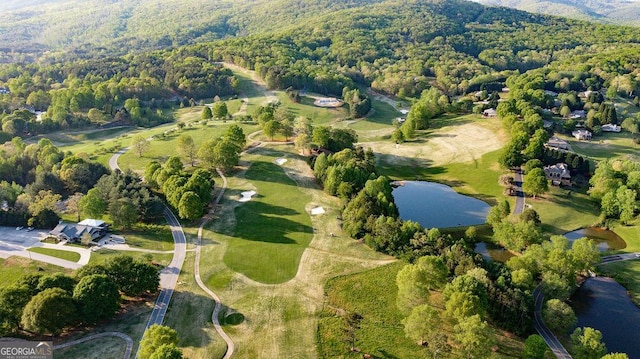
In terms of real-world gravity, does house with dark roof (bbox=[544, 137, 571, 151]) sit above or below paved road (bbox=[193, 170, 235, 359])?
above

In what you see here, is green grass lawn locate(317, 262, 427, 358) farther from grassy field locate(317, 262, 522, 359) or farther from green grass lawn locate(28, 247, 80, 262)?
green grass lawn locate(28, 247, 80, 262)

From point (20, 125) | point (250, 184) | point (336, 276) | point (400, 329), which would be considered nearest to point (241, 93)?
point (20, 125)

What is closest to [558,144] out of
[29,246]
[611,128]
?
[611,128]

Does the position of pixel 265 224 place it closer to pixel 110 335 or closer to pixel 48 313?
pixel 110 335

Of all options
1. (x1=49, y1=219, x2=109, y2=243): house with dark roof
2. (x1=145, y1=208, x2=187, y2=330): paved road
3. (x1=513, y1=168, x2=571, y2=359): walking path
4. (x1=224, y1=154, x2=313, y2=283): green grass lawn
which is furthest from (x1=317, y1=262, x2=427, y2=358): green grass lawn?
(x1=49, y1=219, x2=109, y2=243): house with dark roof

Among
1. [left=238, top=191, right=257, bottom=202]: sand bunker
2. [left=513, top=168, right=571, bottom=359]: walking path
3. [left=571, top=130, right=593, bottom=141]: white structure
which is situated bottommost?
[left=238, top=191, right=257, bottom=202]: sand bunker

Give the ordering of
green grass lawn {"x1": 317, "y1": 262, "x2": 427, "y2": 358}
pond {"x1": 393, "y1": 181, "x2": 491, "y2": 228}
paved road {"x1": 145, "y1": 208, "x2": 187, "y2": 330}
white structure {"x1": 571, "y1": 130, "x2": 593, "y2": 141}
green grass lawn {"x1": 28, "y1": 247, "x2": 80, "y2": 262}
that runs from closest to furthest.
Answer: green grass lawn {"x1": 317, "y1": 262, "x2": 427, "y2": 358} → paved road {"x1": 145, "y1": 208, "x2": 187, "y2": 330} → green grass lawn {"x1": 28, "y1": 247, "x2": 80, "y2": 262} → pond {"x1": 393, "y1": 181, "x2": 491, "y2": 228} → white structure {"x1": 571, "y1": 130, "x2": 593, "y2": 141}

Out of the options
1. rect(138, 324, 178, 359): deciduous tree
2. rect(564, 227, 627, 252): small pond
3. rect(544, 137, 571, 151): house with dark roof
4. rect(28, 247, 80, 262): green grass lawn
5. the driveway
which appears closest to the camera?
rect(138, 324, 178, 359): deciduous tree

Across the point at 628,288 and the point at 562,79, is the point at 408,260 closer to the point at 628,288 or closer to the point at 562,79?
the point at 628,288
